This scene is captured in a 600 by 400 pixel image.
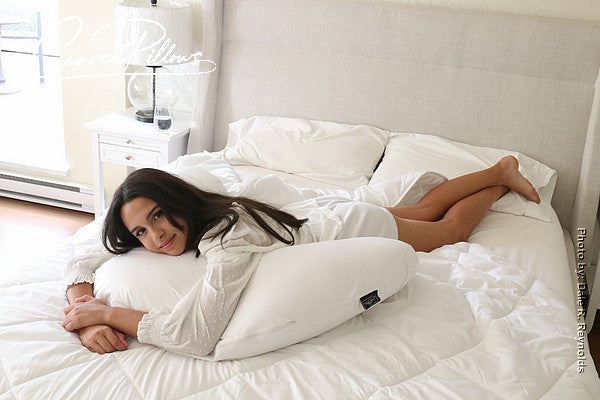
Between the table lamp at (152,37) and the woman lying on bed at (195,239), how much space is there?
49.2 inches

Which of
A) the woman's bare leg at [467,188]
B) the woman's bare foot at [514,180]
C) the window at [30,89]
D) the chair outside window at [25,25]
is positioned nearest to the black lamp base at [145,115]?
the window at [30,89]

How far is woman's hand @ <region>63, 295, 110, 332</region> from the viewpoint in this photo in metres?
1.66

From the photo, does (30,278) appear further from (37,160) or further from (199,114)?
(37,160)

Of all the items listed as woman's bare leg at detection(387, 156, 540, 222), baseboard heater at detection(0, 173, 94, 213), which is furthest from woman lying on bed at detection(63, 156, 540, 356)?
baseboard heater at detection(0, 173, 94, 213)

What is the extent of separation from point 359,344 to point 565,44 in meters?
1.68

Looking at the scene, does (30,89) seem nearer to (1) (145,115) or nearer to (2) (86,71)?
(2) (86,71)

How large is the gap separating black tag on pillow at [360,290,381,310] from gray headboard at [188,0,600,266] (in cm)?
134

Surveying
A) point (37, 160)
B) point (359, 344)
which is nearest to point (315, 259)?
point (359, 344)

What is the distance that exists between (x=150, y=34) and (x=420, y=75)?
112 centimetres

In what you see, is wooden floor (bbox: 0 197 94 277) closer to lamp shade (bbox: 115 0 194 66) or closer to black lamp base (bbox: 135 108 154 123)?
black lamp base (bbox: 135 108 154 123)

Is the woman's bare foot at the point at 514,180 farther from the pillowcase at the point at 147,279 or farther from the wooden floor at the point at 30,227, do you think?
the wooden floor at the point at 30,227

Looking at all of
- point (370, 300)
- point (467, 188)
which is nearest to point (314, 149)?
point (467, 188)

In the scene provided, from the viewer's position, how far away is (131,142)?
311 centimetres

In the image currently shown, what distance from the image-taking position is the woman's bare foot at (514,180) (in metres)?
2.57
